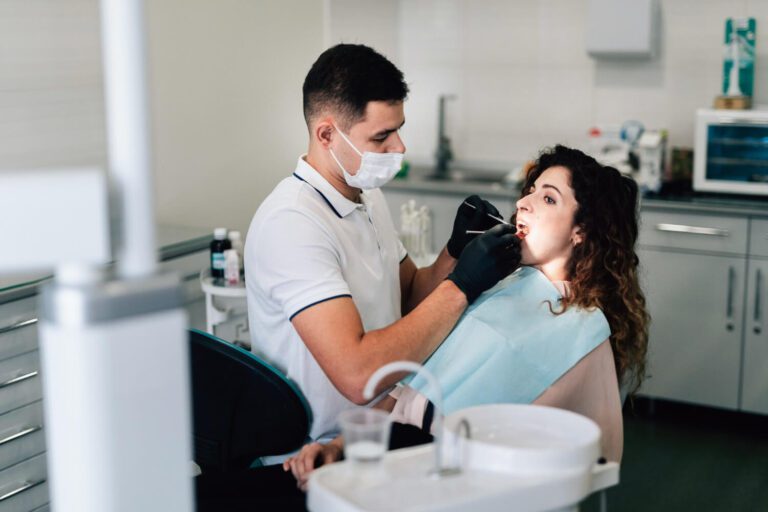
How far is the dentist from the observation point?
1905mm

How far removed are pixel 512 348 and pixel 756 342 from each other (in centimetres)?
198

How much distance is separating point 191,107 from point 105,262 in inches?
117

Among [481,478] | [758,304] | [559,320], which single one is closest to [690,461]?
[758,304]

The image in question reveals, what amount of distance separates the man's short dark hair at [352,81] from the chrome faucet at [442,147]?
2.44m

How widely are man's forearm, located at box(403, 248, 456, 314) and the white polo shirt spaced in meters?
0.23

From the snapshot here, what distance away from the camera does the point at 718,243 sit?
3.66 meters

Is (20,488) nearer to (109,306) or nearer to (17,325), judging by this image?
(17,325)

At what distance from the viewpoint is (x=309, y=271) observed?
1.96 meters

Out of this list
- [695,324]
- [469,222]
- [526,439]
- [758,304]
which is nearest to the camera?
[526,439]

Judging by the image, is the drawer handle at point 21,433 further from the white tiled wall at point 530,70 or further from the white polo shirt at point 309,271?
the white tiled wall at point 530,70

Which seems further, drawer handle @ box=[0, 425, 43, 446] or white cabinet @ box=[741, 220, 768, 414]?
white cabinet @ box=[741, 220, 768, 414]

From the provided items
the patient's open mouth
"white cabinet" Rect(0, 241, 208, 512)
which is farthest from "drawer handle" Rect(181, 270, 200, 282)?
the patient's open mouth

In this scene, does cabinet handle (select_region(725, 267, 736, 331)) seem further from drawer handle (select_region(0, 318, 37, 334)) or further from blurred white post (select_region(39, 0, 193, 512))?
blurred white post (select_region(39, 0, 193, 512))

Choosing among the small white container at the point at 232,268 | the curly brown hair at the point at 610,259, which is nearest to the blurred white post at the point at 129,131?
the curly brown hair at the point at 610,259
